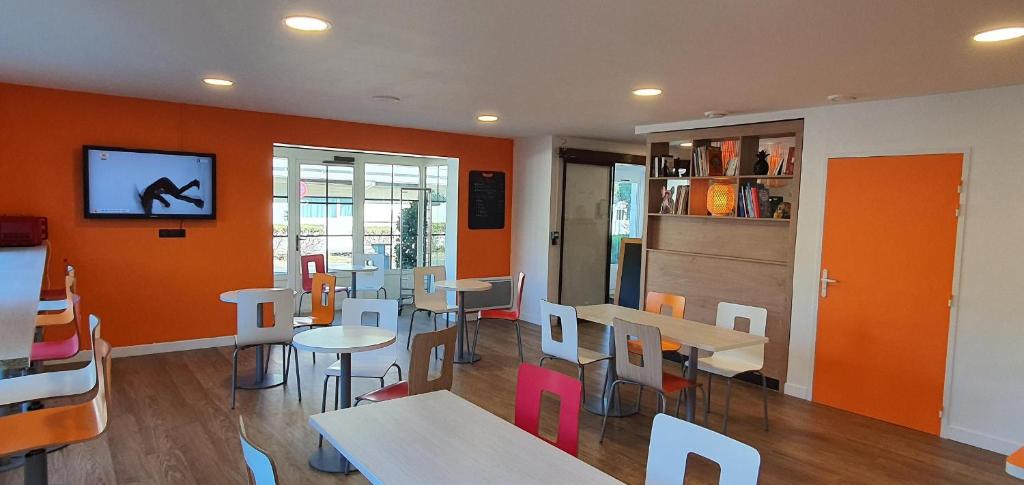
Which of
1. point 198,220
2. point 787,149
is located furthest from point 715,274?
point 198,220

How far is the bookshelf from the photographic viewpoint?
5.08 m

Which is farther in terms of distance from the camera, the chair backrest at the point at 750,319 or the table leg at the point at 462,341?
the table leg at the point at 462,341

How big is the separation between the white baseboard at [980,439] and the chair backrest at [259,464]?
4.44 metres

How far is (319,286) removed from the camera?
5184 mm

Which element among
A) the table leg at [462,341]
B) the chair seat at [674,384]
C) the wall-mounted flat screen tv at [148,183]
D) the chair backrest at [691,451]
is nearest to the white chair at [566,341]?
the chair seat at [674,384]

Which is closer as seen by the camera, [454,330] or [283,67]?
[454,330]

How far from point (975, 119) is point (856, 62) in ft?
4.56

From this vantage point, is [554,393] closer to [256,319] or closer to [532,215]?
[256,319]

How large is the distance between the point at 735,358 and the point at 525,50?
2667mm

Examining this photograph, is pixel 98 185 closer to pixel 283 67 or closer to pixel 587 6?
pixel 283 67

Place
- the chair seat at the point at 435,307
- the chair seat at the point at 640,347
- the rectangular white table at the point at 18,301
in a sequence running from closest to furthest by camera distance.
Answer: the rectangular white table at the point at 18,301, the chair seat at the point at 640,347, the chair seat at the point at 435,307

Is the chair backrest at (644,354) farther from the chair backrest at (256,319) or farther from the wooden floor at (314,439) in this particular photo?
the chair backrest at (256,319)

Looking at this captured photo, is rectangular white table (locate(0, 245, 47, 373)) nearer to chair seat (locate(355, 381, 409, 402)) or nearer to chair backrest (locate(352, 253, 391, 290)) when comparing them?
chair seat (locate(355, 381, 409, 402))

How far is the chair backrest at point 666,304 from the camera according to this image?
4.68 metres
